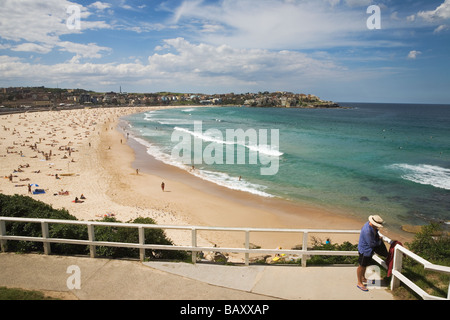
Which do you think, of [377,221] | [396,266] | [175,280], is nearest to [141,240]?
[175,280]

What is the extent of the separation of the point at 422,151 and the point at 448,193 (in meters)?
24.1

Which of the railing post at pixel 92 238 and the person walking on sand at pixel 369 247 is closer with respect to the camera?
the person walking on sand at pixel 369 247

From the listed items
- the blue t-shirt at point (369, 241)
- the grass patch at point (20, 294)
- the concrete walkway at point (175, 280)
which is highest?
the blue t-shirt at point (369, 241)

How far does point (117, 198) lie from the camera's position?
786 inches

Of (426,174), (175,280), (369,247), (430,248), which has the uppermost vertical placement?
(369,247)

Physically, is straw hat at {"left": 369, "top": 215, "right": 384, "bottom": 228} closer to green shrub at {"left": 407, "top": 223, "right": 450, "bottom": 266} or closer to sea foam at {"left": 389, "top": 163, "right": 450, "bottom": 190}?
green shrub at {"left": 407, "top": 223, "right": 450, "bottom": 266}

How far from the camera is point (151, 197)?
2053cm

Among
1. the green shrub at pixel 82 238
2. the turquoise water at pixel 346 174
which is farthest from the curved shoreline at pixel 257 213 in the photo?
the green shrub at pixel 82 238

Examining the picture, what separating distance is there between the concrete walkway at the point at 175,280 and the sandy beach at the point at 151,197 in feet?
25.4

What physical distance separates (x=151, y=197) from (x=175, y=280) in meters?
15.8

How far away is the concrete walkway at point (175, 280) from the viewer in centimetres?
489

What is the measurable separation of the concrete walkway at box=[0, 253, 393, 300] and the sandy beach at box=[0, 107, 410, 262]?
776 cm

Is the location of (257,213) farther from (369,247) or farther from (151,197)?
(369,247)

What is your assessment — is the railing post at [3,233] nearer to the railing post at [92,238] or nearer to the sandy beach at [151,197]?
the railing post at [92,238]
